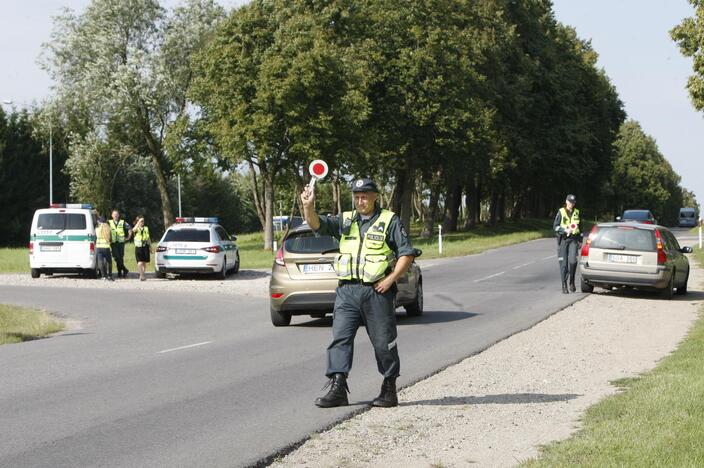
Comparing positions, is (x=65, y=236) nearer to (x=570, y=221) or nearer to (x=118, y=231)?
(x=118, y=231)

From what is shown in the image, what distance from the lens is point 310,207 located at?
7.69 meters

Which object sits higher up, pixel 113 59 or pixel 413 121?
pixel 113 59

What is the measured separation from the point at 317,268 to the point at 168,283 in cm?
1323

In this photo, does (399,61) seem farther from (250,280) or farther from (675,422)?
(675,422)

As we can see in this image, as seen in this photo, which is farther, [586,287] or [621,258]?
[586,287]

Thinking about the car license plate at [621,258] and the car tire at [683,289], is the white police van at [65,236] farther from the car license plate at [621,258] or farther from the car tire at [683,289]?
the car tire at [683,289]

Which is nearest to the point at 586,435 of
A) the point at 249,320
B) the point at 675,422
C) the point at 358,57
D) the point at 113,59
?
the point at 675,422

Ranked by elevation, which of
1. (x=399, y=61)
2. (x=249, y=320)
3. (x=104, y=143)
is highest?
(x=399, y=61)

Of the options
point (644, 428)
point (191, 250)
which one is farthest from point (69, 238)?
point (644, 428)

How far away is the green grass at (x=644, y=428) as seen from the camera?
604cm

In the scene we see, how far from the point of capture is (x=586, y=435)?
6863 mm

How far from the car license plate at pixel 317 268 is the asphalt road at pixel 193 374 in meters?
0.92

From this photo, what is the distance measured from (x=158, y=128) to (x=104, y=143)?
3125mm

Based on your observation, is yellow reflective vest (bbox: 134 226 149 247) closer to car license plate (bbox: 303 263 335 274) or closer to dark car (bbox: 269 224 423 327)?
dark car (bbox: 269 224 423 327)
